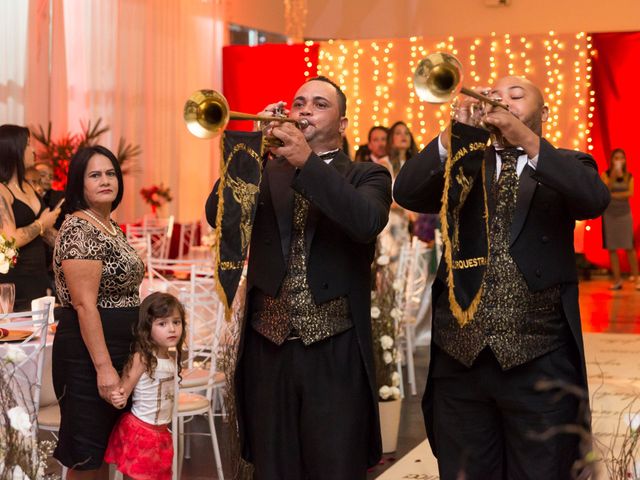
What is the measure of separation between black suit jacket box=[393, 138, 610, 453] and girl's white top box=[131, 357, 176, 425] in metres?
1.47

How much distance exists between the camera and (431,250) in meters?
9.41

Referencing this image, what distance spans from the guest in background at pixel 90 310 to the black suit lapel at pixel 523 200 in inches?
63.0

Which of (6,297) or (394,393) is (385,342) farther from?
(6,297)

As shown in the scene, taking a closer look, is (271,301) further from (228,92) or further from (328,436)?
(228,92)

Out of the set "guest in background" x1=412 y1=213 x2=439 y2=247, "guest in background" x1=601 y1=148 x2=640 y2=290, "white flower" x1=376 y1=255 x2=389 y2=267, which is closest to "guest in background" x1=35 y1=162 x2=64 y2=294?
"white flower" x1=376 y1=255 x2=389 y2=267

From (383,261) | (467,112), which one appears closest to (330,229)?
(467,112)

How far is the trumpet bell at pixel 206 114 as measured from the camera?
3.01 meters

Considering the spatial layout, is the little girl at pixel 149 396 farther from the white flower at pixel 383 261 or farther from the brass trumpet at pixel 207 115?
the white flower at pixel 383 261

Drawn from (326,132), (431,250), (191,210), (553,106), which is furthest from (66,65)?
(326,132)

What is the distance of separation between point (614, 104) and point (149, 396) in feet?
41.8

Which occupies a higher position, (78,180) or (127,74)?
(127,74)

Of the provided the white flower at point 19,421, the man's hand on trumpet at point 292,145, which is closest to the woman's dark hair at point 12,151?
the man's hand on trumpet at point 292,145

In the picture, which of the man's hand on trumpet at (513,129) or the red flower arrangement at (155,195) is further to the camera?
the red flower arrangement at (155,195)

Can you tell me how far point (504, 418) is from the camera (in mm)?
3004
